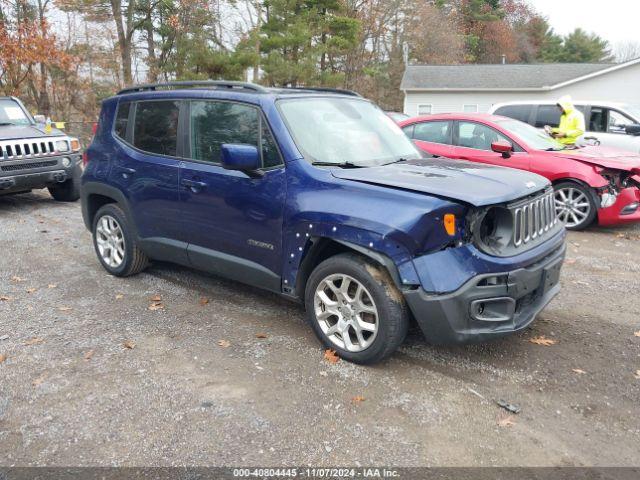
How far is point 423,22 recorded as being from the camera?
37906 mm

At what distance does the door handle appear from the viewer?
4.33m

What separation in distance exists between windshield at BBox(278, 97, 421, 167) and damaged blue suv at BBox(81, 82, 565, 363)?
14 millimetres

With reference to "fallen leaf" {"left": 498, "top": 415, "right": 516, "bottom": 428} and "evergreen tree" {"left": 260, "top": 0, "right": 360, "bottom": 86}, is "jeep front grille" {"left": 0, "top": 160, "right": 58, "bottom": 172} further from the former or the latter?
"evergreen tree" {"left": 260, "top": 0, "right": 360, "bottom": 86}

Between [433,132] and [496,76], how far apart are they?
2131 centimetres

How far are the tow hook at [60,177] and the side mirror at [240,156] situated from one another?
636 centimetres

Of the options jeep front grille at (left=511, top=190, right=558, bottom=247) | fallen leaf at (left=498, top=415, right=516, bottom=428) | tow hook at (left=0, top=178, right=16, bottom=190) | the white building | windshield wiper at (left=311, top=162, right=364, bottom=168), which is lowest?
fallen leaf at (left=498, top=415, right=516, bottom=428)

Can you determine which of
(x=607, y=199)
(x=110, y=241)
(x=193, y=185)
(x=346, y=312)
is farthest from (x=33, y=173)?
(x=607, y=199)

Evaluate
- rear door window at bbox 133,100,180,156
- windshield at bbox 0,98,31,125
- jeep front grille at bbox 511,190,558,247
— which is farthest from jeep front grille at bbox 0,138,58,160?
jeep front grille at bbox 511,190,558,247

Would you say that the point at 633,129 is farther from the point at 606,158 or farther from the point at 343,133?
the point at 343,133

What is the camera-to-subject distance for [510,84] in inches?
1050

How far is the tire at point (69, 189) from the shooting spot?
9.42 m

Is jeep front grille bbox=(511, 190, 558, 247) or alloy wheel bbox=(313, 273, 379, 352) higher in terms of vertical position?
jeep front grille bbox=(511, 190, 558, 247)

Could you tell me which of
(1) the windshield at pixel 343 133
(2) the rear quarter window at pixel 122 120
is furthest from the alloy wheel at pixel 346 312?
(2) the rear quarter window at pixel 122 120

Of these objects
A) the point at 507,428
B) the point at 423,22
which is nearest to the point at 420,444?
the point at 507,428
